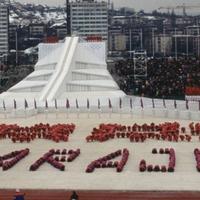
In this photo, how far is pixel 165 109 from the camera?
54406mm

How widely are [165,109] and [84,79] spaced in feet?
53.5

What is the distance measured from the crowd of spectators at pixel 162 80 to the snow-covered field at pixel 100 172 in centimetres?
3476

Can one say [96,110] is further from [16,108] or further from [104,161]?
[104,161]

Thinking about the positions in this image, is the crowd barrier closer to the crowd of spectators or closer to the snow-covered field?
the snow-covered field

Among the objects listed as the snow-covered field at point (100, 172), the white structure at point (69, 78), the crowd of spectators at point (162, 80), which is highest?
the white structure at point (69, 78)

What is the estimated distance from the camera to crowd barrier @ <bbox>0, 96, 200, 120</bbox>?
53812mm

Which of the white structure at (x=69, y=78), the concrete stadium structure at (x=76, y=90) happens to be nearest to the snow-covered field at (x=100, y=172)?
the concrete stadium structure at (x=76, y=90)

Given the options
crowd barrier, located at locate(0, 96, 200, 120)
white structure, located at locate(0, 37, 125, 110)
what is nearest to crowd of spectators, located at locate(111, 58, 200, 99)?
white structure, located at locate(0, 37, 125, 110)

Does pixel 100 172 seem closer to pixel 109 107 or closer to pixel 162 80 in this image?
pixel 109 107

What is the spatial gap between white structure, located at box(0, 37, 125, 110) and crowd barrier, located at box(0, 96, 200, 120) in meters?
0.53

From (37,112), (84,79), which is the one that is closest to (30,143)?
(37,112)

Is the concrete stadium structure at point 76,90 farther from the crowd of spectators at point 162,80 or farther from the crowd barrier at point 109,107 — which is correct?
the crowd of spectators at point 162,80

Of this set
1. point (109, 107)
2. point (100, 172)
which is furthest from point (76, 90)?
point (100, 172)

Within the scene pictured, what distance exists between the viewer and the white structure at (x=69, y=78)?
6269 centimetres
